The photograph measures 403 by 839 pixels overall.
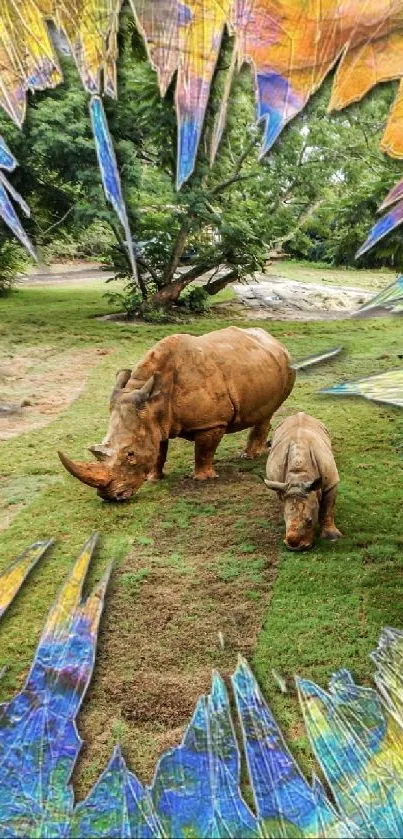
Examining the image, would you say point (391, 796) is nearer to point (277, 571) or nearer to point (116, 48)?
point (277, 571)

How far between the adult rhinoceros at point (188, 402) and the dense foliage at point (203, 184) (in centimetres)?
110

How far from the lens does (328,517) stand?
5.00m

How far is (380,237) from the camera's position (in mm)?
4246

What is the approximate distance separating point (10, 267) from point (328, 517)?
10692 mm

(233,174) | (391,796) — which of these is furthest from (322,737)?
(233,174)

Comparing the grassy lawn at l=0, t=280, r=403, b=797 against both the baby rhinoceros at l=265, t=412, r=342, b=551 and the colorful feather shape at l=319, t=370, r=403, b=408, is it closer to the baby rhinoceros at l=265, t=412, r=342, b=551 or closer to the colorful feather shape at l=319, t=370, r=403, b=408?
the baby rhinoceros at l=265, t=412, r=342, b=551

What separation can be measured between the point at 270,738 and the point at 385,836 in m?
0.62

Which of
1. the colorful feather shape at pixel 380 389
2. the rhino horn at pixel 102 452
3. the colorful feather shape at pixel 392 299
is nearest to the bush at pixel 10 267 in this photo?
the rhino horn at pixel 102 452

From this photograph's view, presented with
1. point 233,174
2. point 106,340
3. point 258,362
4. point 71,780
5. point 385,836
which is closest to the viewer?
point 385,836
